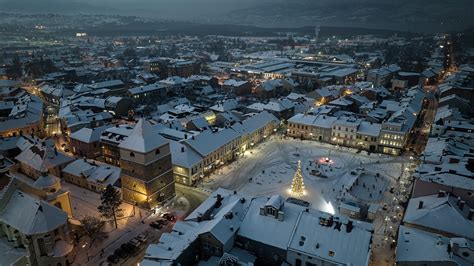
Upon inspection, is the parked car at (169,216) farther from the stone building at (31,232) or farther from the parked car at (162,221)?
the stone building at (31,232)

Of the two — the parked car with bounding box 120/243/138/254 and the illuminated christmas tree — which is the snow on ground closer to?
the illuminated christmas tree

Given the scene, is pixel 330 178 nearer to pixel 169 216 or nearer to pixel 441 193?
pixel 441 193

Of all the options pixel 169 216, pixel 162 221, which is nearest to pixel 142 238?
pixel 162 221

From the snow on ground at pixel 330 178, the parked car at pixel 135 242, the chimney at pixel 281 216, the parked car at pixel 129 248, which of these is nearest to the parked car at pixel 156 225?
the parked car at pixel 135 242

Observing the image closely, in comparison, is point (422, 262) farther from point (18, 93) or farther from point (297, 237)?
point (18, 93)

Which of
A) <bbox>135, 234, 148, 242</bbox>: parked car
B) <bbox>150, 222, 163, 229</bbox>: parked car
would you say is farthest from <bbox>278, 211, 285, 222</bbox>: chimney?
<bbox>135, 234, 148, 242</bbox>: parked car

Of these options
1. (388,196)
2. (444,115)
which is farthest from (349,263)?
(444,115)
